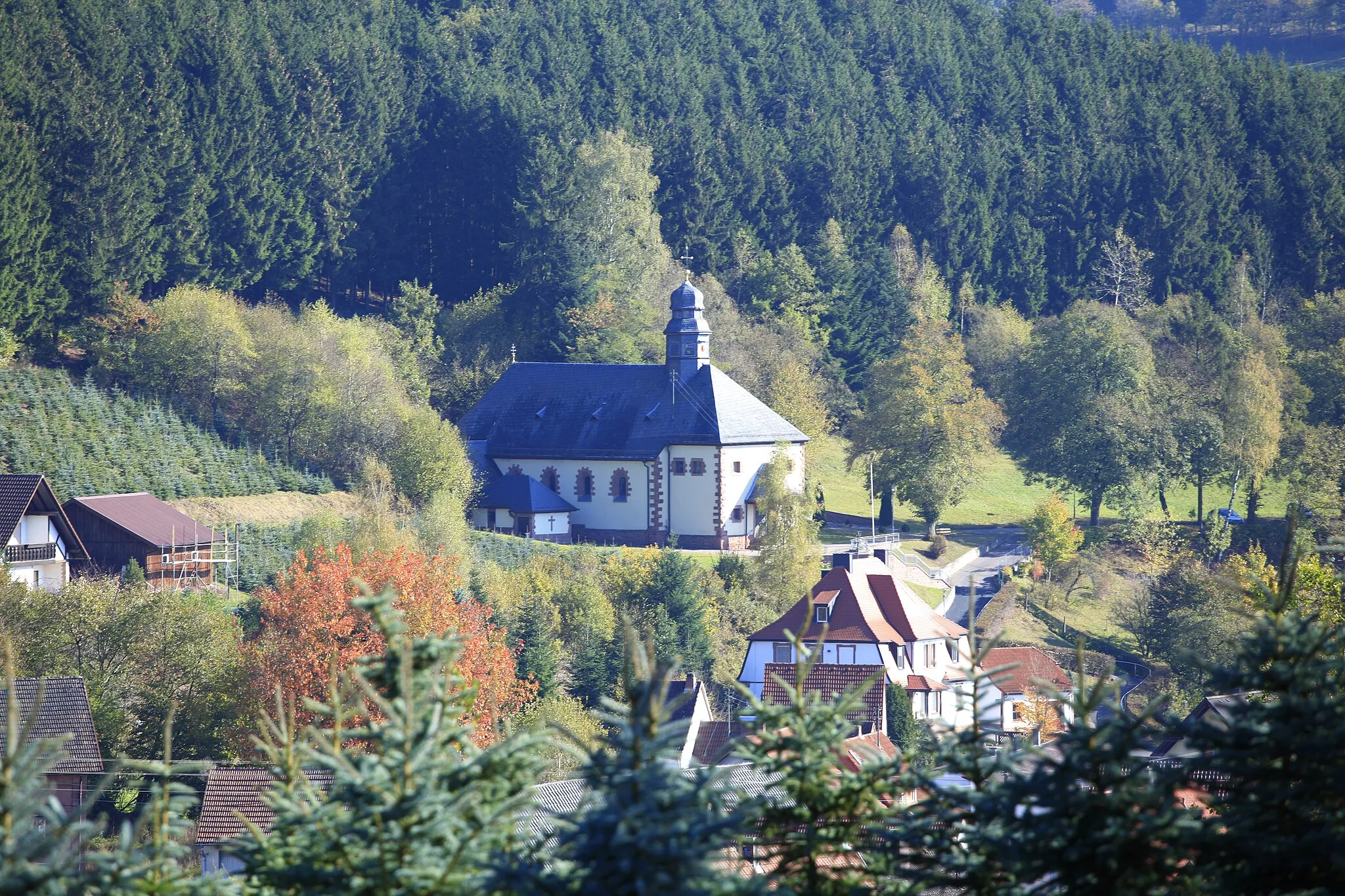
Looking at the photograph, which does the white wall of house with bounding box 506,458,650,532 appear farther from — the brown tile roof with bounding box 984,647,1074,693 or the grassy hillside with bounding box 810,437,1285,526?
the brown tile roof with bounding box 984,647,1074,693

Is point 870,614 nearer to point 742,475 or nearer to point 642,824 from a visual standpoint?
point 742,475

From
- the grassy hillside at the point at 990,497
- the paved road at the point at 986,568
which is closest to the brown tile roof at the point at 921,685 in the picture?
the paved road at the point at 986,568

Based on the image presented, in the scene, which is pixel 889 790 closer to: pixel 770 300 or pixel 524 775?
pixel 524 775

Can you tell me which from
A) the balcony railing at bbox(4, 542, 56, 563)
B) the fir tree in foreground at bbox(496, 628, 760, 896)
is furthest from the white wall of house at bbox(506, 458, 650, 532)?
the fir tree in foreground at bbox(496, 628, 760, 896)

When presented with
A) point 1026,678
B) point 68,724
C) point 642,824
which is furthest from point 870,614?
point 642,824

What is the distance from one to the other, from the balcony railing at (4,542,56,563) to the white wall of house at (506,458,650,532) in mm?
18587

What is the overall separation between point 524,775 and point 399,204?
240 ft

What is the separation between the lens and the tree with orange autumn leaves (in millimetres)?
34875

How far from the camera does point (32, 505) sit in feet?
136

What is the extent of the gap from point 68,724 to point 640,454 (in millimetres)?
30103

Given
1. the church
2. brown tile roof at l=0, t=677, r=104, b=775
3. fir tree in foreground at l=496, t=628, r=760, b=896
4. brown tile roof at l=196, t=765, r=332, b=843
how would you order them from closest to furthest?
fir tree in foreground at l=496, t=628, r=760, b=896, brown tile roof at l=196, t=765, r=332, b=843, brown tile roof at l=0, t=677, r=104, b=775, the church

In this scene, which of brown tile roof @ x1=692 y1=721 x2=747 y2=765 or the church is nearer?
brown tile roof @ x1=692 y1=721 x2=747 y2=765

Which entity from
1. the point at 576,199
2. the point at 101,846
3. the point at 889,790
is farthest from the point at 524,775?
the point at 576,199

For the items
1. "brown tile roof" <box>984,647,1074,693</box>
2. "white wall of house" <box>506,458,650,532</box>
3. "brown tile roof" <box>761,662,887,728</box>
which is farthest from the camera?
"white wall of house" <box>506,458,650,532</box>
